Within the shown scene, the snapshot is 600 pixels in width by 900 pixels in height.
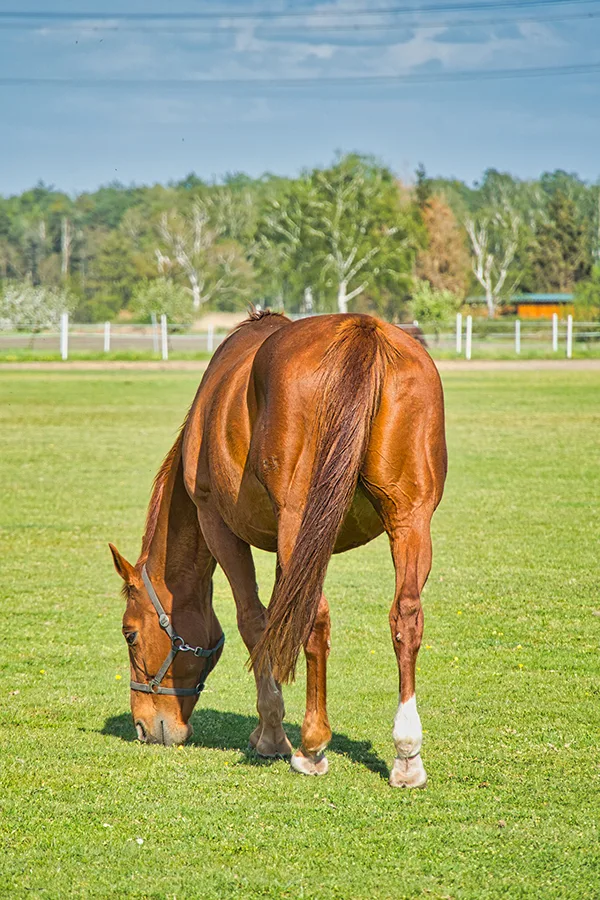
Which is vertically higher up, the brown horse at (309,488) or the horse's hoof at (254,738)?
the brown horse at (309,488)

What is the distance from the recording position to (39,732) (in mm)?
5520

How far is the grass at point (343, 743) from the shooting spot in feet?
12.3

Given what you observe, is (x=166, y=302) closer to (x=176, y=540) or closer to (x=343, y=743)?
(x=176, y=540)

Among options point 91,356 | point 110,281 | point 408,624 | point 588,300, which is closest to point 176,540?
point 408,624

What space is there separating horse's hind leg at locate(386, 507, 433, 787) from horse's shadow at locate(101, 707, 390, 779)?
27 centimetres

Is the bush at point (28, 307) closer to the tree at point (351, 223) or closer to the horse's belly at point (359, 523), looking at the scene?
the tree at point (351, 223)

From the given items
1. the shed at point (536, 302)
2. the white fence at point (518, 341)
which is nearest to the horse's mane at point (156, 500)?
the white fence at point (518, 341)

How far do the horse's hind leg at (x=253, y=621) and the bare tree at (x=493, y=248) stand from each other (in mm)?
76926

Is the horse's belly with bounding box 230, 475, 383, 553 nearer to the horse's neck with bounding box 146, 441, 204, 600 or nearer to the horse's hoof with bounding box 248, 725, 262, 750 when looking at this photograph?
the horse's neck with bounding box 146, 441, 204, 600

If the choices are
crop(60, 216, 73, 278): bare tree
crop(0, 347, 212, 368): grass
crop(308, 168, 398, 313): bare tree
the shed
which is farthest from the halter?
crop(60, 216, 73, 278): bare tree

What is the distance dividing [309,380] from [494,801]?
6.12 ft

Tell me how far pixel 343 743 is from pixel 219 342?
4860cm

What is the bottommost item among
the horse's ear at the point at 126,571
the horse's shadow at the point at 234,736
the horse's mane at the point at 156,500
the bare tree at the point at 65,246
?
the horse's shadow at the point at 234,736

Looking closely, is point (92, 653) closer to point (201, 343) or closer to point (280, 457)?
point (280, 457)
